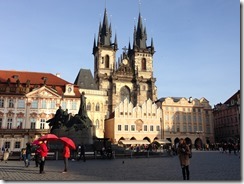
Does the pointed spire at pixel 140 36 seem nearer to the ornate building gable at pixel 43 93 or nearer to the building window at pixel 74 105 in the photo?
the building window at pixel 74 105

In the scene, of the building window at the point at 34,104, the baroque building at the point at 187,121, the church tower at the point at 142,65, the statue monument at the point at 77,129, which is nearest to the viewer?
the statue monument at the point at 77,129

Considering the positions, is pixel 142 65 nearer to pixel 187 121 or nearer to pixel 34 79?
pixel 187 121

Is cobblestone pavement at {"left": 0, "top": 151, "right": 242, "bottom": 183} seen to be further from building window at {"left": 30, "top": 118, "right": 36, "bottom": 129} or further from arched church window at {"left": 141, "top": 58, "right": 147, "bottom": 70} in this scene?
arched church window at {"left": 141, "top": 58, "right": 147, "bottom": 70}

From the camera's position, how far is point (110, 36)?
7812 cm

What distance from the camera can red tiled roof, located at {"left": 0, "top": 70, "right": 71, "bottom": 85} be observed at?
4548cm

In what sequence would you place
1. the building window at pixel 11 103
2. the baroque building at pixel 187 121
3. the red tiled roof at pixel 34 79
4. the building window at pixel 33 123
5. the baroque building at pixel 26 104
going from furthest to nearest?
the baroque building at pixel 187 121, the red tiled roof at pixel 34 79, the building window at pixel 33 123, the building window at pixel 11 103, the baroque building at pixel 26 104

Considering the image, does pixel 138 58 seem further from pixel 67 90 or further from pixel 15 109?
pixel 15 109

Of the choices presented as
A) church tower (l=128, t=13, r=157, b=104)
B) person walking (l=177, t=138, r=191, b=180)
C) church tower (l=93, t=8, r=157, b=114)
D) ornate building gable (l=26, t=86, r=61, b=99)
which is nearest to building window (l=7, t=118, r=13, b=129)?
ornate building gable (l=26, t=86, r=61, b=99)

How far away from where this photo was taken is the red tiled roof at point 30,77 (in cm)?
4548

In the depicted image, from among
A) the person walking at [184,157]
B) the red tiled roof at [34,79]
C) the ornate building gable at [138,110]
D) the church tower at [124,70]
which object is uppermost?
the church tower at [124,70]

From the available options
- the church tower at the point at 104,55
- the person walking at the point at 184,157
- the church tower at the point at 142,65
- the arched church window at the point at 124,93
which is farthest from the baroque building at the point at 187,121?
the person walking at the point at 184,157

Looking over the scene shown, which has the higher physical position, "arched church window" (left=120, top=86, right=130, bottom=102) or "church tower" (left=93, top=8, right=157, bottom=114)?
"church tower" (left=93, top=8, right=157, bottom=114)

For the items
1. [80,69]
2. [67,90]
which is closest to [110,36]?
[80,69]

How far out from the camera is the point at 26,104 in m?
43.3
